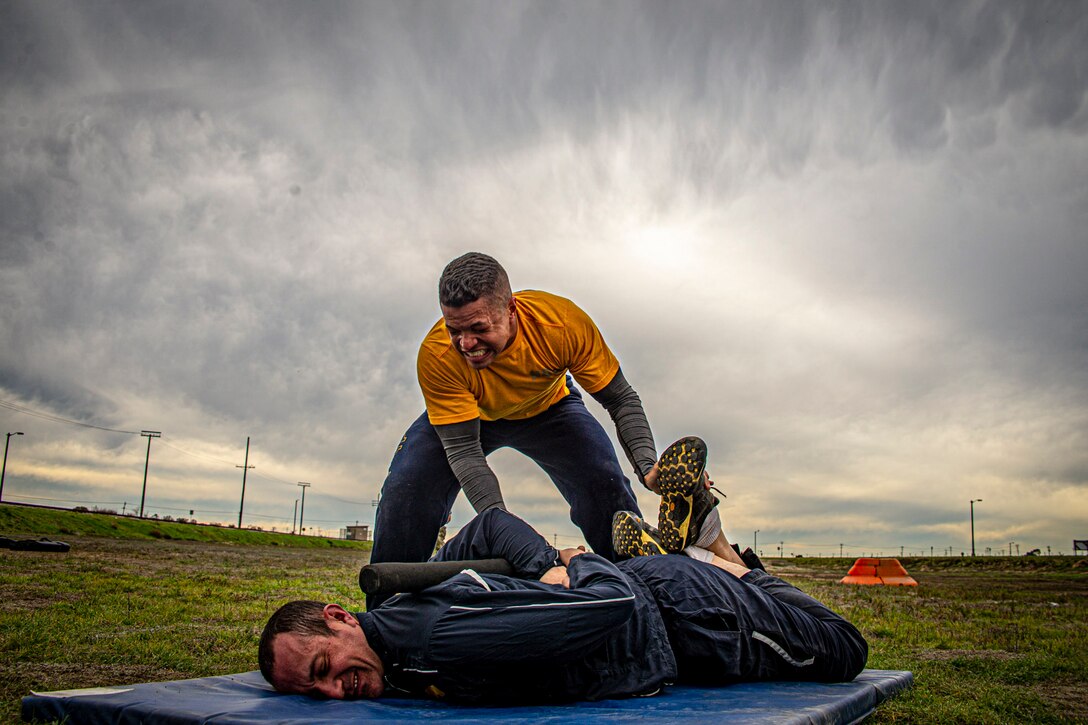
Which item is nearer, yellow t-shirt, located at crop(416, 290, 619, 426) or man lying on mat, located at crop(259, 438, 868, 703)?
man lying on mat, located at crop(259, 438, 868, 703)

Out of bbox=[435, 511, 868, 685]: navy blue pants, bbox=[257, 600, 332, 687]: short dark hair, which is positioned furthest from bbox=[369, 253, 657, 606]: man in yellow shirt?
bbox=[257, 600, 332, 687]: short dark hair

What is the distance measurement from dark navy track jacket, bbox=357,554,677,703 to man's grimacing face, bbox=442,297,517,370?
139cm

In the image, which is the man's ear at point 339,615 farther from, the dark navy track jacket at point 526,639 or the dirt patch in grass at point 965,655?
the dirt patch in grass at point 965,655

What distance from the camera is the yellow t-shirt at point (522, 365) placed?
13.9 feet

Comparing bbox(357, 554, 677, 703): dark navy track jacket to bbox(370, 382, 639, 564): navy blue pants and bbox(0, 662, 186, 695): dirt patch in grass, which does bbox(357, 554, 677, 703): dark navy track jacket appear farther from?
bbox(0, 662, 186, 695): dirt patch in grass

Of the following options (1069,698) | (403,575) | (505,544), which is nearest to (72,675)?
(403,575)

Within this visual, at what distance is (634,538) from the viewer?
3.90 metres

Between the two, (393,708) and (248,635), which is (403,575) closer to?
(393,708)

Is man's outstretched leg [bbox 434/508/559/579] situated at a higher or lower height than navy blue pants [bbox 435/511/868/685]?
higher

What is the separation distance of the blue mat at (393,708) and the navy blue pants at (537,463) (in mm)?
1501

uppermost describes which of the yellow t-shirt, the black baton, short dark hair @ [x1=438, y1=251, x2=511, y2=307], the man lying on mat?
short dark hair @ [x1=438, y1=251, x2=511, y2=307]

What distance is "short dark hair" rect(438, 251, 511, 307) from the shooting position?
3.69 m

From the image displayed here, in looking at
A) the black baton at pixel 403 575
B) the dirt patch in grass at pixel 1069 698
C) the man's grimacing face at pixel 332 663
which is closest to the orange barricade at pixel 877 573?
the dirt patch in grass at pixel 1069 698

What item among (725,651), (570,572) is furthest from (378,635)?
(725,651)
